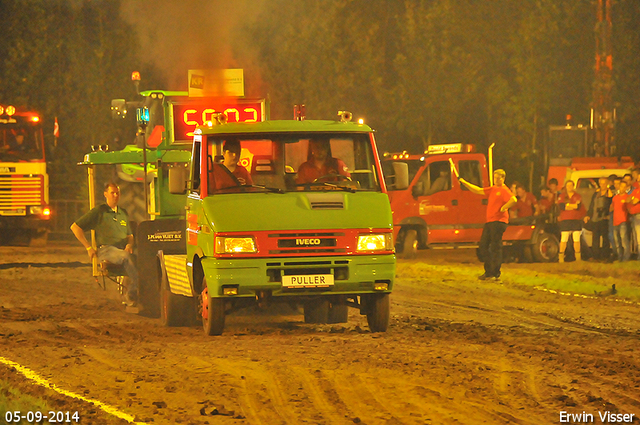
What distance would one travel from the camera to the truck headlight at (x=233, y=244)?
1112 cm

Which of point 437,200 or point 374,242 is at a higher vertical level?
point 437,200

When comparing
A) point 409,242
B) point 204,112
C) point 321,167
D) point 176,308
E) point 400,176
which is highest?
point 204,112

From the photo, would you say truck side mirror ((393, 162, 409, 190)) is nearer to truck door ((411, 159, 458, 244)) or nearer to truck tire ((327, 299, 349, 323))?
truck tire ((327, 299, 349, 323))

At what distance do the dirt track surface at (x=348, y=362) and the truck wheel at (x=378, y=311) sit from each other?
0.17 metres

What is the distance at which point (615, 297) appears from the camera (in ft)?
54.7

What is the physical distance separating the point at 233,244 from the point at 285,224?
0.55m

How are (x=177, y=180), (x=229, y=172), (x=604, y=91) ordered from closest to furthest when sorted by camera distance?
(x=229, y=172)
(x=177, y=180)
(x=604, y=91)

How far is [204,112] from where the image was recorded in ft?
54.2

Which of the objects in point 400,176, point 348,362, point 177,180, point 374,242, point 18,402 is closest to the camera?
point 18,402

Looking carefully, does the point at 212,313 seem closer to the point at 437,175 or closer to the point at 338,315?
the point at 338,315

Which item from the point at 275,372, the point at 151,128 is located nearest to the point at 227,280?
the point at 275,372

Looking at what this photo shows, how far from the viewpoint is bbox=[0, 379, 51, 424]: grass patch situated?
8.14m

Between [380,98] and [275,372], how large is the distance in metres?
32.7

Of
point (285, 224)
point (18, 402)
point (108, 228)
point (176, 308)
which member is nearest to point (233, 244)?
point (285, 224)
